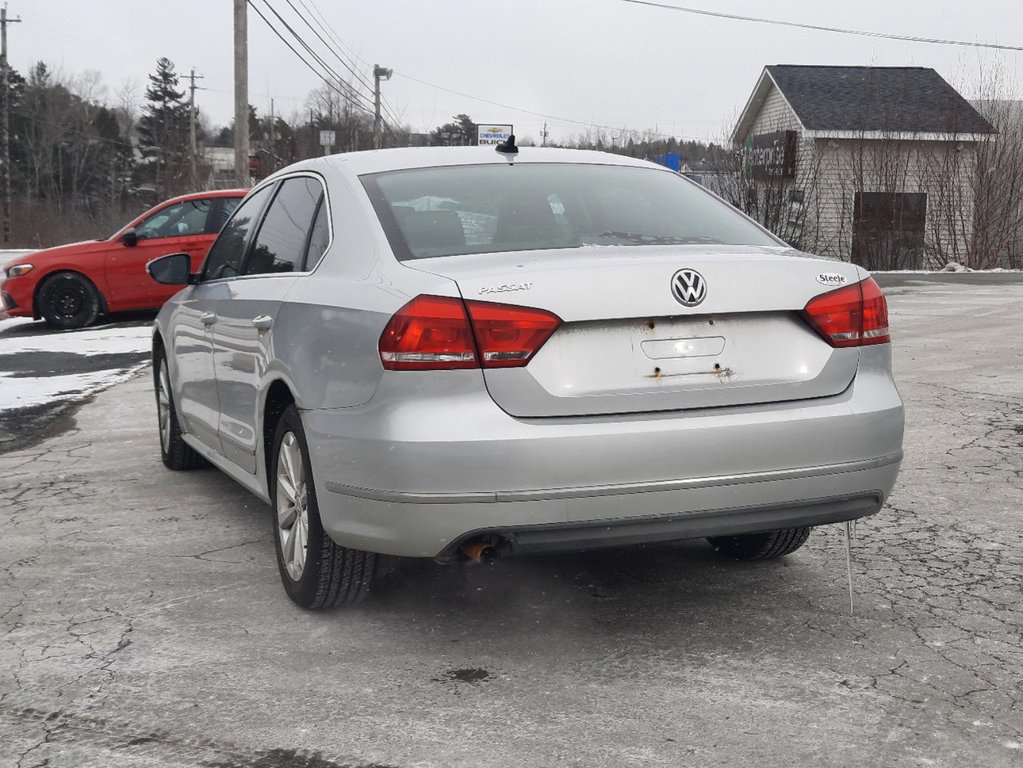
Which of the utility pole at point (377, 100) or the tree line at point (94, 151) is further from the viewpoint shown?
the tree line at point (94, 151)

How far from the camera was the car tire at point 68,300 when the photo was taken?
53.7 feet

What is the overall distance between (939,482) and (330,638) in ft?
11.5

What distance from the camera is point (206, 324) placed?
18.1ft

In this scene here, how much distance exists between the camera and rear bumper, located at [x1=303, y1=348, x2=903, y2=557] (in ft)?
11.5

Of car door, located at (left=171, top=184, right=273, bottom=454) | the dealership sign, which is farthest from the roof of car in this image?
the dealership sign

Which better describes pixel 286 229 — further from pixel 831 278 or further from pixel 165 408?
pixel 165 408

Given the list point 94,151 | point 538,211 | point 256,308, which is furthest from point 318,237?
point 94,151

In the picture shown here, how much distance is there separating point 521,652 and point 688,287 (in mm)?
1250

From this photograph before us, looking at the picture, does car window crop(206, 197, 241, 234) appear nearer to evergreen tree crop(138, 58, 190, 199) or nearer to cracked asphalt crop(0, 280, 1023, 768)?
cracked asphalt crop(0, 280, 1023, 768)

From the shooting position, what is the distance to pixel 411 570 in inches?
190

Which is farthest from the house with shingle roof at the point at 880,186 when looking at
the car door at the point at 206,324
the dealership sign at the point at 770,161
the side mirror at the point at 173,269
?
the car door at the point at 206,324

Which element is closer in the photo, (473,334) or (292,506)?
(473,334)

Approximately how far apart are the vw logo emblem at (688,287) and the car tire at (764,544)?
1.32 metres

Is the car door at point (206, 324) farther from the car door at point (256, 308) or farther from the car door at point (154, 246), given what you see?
the car door at point (154, 246)
